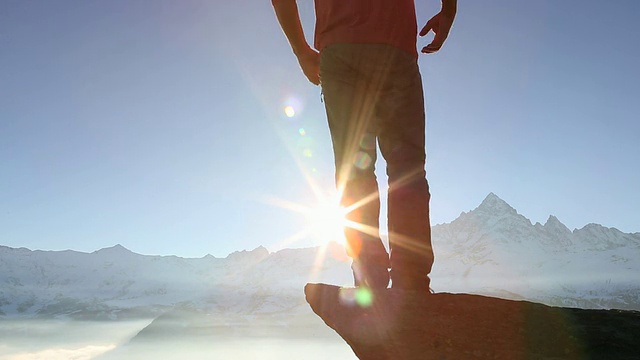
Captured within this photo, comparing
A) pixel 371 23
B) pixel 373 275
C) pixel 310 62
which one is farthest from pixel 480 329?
pixel 310 62

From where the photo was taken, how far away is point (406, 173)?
3.85 meters

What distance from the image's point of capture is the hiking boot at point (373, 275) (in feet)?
12.3

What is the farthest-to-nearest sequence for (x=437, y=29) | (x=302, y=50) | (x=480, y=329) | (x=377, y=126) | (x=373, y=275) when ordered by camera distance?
1. (x=437, y=29)
2. (x=302, y=50)
3. (x=377, y=126)
4. (x=373, y=275)
5. (x=480, y=329)

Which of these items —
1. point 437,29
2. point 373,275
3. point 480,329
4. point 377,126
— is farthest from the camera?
point 437,29

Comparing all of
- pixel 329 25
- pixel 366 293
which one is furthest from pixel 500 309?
pixel 329 25

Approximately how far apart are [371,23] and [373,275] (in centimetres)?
207

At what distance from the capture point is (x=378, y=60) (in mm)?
3871

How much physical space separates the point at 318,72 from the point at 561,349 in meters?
3.05

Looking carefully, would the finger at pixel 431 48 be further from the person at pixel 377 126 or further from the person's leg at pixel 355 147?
the person's leg at pixel 355 147

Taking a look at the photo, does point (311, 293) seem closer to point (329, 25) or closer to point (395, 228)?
point (395, 228)

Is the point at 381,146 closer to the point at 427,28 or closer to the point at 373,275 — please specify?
the point at 373,275

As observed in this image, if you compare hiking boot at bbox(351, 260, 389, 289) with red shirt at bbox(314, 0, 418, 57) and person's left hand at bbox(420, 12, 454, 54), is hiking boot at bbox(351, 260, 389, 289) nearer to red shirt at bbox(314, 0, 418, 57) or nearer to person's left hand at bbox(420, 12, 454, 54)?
red shirt at bbox(314, 0, 418, 57)

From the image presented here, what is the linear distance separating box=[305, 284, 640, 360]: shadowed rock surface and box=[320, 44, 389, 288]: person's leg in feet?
2.99

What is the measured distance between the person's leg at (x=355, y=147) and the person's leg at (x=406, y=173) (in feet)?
0.47
